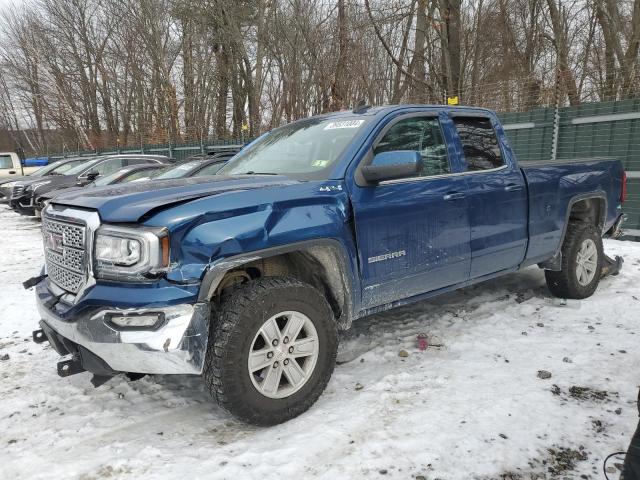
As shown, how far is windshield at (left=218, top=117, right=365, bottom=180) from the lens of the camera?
3.38 metres

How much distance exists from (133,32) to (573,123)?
79.3 feet

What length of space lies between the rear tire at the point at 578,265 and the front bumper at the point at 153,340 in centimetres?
382

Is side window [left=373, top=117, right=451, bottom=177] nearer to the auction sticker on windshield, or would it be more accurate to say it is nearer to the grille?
the auction sticker on windshield

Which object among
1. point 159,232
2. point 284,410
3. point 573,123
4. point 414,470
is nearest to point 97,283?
point 159,232

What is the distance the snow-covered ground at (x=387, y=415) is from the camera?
2459 millimetres

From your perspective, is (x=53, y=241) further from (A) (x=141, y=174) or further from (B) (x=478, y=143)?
(A) (x=141, y=174)

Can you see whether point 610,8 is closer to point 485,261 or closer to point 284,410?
point 485,261

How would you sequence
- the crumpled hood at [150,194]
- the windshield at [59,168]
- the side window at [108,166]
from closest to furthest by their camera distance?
the crumpled hood at [150,194], the side window at [108,166], the windshield at [59,168]

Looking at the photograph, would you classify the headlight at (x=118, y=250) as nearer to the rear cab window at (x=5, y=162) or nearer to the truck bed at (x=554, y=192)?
the truck bed at (x=554, y=192)

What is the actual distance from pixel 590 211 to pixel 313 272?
362 cm

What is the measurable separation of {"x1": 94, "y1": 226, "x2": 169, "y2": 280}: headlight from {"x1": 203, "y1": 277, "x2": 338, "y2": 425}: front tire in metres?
0.47

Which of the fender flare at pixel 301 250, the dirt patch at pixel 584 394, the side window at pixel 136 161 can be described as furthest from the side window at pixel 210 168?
the dirt patch at pixel 584 394

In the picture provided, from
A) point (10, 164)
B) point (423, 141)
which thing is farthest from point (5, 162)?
point (423, 141)

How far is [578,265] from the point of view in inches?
196
